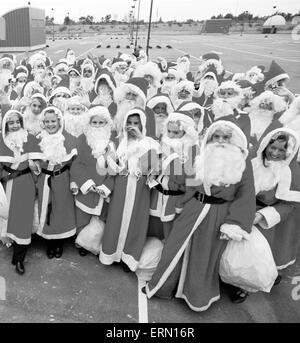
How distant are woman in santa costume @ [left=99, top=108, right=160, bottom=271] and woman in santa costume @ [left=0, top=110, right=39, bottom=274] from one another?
0.87 meters

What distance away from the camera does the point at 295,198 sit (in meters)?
3.20

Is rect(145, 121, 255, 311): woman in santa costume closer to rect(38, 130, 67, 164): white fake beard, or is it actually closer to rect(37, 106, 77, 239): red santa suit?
rect(37, 106, 77, 239): red santa suit

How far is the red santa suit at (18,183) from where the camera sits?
11.5 feet

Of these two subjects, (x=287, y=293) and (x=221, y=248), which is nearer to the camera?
(x=221, y=248)

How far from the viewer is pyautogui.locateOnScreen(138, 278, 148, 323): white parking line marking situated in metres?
3.18

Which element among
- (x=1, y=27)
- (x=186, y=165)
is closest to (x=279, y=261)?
(x=186, y=165)

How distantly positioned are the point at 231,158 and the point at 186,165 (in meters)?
0.50

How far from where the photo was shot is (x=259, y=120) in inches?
213

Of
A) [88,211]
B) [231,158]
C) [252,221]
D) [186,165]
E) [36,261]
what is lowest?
[36,261]

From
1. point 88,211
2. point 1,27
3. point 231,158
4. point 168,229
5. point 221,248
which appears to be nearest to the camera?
point 231,158

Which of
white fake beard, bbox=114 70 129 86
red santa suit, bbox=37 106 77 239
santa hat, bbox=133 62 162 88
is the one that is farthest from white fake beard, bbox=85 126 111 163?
white fake beard, bbox=114 70 129 86

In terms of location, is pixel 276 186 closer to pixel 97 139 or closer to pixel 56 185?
pixel 97 139

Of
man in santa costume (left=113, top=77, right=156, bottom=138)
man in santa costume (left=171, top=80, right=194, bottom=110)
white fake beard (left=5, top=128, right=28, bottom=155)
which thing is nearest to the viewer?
white fake beard (left=5, top=128, right=28, bottom=155)

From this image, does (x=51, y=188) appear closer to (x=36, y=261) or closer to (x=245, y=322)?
(x=36, y=261)
